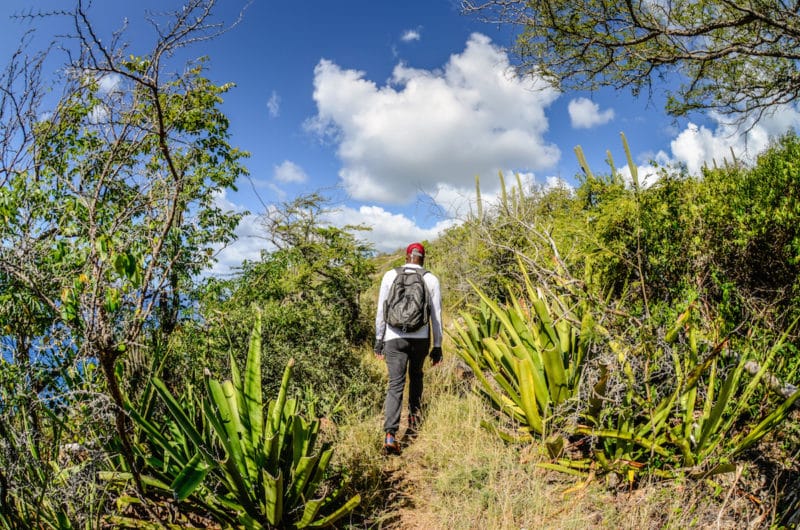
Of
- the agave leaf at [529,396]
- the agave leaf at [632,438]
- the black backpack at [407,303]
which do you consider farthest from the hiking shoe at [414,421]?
the agave leaf at [632,438]

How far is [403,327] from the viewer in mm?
3904

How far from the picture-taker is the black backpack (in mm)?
3895

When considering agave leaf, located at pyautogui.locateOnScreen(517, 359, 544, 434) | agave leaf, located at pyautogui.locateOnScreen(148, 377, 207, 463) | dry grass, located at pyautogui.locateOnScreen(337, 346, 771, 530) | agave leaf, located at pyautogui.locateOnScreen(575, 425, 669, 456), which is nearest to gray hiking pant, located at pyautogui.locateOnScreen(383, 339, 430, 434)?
dry grass, located at pyautogui.locateOnScreen(337, 346, 771, 530)

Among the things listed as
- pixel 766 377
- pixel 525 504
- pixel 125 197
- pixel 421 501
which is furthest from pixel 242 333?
pixel 766 377

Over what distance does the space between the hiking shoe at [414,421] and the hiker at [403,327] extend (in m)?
0.07

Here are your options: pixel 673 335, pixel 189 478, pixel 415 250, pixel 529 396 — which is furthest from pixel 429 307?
pixel 189 478

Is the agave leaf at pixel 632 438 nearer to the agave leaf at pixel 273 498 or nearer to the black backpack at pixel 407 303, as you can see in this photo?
the black backpack at pixel 407 303

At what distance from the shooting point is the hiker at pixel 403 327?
12.9ft

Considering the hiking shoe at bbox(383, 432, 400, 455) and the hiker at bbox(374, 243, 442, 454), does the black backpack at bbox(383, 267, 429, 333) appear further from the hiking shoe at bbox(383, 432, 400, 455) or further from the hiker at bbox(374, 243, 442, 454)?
the hiking shoe at bbox(383, 432, 400, 455)

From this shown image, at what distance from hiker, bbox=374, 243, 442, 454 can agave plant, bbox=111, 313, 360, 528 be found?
112cm

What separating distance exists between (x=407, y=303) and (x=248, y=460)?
5.94 feet

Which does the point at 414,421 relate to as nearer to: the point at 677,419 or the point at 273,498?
the point at 273,498

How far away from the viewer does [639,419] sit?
3262mm

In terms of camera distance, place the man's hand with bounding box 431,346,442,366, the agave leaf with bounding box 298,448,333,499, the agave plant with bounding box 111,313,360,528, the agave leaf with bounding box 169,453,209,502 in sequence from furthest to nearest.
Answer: the man's hand with bounding box 431,346,442,366 → the agave leaf with bounding box 298,448,333,499 → the agave plant with bounding box 111,313,360,528 → the agave leaf with bounding box 169,453,209,502
